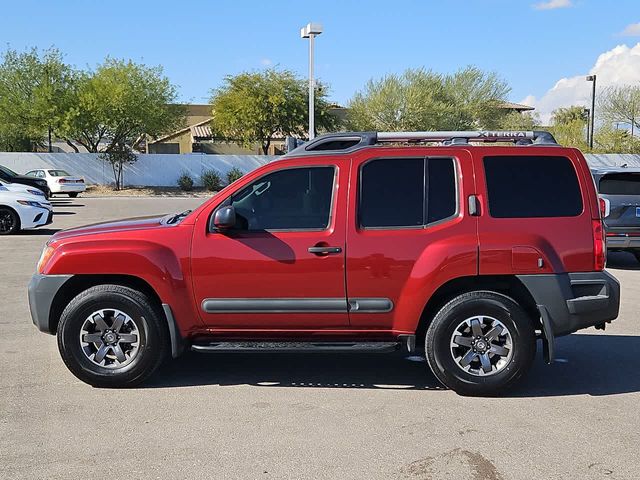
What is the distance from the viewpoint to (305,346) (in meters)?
5.61

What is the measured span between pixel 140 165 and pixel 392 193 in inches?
1529

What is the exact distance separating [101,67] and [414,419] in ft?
131

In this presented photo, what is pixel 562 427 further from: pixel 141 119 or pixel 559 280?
pixel 141 119

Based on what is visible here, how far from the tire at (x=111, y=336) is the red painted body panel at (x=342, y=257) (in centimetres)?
18

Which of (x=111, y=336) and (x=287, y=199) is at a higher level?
(x=287, y=199)

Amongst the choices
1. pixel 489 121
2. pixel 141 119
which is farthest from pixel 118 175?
pixel 489 121

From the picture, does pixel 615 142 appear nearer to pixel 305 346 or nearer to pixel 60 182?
pixel 60 182

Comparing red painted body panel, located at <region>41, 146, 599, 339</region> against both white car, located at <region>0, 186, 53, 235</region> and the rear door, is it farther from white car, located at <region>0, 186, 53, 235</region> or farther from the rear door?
white car, located at <region>0, 186, 53, 235</region>

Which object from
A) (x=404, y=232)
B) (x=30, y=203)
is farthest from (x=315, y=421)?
(x=30, y=203)

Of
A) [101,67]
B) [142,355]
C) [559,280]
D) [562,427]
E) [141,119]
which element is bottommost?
[562,427]

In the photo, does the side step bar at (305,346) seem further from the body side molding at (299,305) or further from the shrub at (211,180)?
the shrub at (211,180)

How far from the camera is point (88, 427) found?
489cm

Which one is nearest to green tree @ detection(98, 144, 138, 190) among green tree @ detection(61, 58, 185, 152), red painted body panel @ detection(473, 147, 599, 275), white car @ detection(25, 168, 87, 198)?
green tree @ detection(61, 58, 185, 152)

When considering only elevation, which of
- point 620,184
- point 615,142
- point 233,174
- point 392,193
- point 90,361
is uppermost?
point 615,142
